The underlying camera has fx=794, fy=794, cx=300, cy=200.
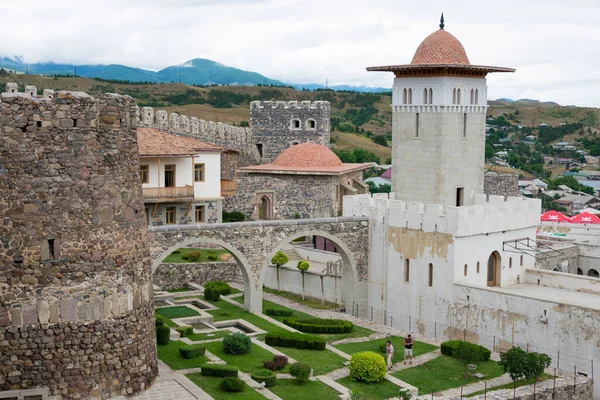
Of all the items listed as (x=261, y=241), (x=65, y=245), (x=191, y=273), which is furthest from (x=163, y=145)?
(x=65, y=245)

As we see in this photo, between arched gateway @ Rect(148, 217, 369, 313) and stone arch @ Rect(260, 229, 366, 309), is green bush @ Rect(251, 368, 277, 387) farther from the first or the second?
stone arch @ Rect(260, 229, 366, 309)

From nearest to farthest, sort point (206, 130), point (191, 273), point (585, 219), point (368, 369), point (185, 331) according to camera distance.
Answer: point (368, 369) < point (185, 331) < point (191, 273) < point (585, 219) < point (206, 130)

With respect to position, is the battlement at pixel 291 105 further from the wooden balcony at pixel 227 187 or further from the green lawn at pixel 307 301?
the green lawn at pixel 307 301

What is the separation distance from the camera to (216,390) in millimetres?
17469

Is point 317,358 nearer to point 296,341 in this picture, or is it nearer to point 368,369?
point 296,341

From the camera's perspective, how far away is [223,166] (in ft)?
138

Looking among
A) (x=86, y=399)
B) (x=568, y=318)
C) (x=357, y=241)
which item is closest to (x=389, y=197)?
(x=357, y=241)

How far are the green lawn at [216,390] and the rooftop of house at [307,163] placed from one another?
77.8 feet

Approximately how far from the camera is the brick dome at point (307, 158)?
42.7 meters

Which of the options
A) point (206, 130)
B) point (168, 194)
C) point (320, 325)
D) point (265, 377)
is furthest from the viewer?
point (206, 130)

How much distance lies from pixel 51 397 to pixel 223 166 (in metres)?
28.6

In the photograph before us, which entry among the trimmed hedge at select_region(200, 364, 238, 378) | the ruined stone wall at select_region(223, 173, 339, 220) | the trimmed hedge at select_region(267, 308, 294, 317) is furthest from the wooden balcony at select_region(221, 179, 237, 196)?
the trimmed hedge at select_region(200, 364, 238, 378)

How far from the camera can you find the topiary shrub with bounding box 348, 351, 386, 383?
63.0ft

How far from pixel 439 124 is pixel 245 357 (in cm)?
1064
